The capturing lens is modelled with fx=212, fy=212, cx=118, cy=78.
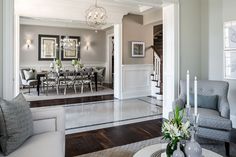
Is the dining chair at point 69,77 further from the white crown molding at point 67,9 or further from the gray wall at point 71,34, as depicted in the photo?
the gray wall at point 71,34

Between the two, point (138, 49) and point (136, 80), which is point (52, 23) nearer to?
Answer: point (138, 49)

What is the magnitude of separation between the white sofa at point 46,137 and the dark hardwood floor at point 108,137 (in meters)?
0.64

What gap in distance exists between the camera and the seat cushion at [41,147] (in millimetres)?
1771

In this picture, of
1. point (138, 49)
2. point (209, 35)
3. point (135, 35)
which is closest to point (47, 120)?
point (209, 35)

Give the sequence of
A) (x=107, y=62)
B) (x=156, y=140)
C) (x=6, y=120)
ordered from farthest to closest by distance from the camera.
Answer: (x=107, y=62), (x=156, y=140), (x=6, y=120)

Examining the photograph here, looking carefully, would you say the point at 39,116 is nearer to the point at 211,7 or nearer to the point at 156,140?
the point at 156,140

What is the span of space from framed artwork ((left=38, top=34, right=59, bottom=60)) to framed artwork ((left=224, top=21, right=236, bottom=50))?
25.5 feet

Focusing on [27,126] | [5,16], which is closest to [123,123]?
[27,126]

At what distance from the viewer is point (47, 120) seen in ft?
7.92

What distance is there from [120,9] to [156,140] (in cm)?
479

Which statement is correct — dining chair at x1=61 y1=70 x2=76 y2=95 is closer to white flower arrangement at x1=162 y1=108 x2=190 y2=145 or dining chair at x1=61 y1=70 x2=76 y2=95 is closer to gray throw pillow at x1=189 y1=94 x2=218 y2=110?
gray throw pillow at x1=189 y1=94 x2=218 y2=110

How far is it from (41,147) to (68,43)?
29.6 feet

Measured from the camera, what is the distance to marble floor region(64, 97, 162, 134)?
4227mm

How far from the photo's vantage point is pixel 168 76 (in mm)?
4559
